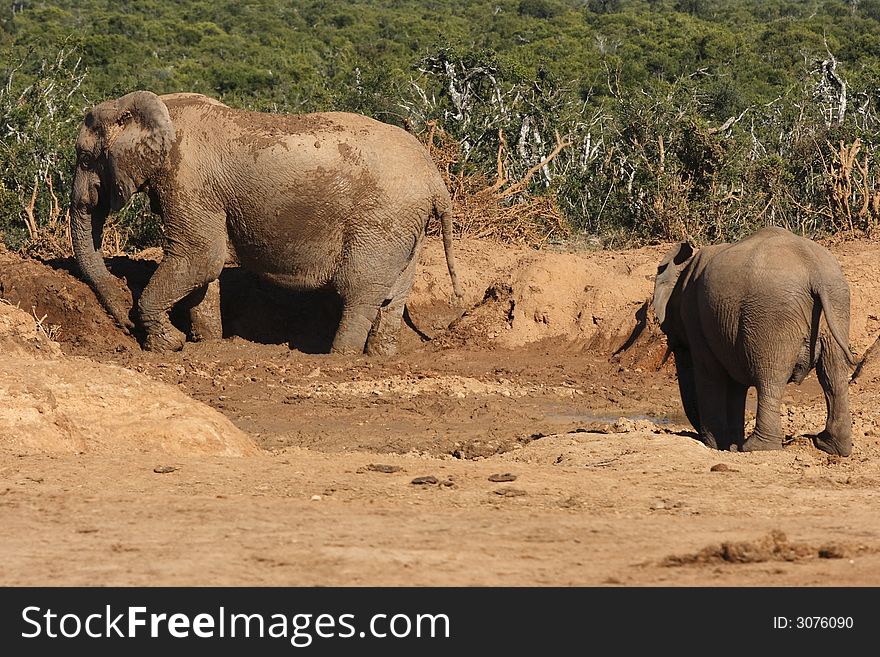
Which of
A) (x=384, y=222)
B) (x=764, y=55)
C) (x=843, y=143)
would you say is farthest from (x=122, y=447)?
(x=764, y=55)

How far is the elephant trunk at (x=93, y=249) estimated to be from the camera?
45.7ft

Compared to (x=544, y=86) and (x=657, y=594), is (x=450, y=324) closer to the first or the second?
(x=544, y=86)

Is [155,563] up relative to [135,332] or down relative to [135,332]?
up

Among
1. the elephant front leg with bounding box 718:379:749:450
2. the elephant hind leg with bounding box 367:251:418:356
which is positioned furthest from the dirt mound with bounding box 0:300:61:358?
the elephant front leg with bounding box 718:379:749:450

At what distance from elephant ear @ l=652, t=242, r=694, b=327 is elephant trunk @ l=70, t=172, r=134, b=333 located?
584cm

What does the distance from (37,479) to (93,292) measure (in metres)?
7.03

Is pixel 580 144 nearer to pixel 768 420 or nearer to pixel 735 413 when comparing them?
pixel 735 413

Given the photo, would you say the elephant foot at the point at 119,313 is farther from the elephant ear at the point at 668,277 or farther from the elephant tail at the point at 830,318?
the elephant tail at the point at 830,318

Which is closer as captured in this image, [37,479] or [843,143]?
[37,479]

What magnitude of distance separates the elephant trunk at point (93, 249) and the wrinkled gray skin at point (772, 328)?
6.39 m

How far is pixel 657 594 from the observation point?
5.18m

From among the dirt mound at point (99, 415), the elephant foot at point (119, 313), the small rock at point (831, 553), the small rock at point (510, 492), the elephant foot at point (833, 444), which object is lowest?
the elephant foot at point (119, 313)

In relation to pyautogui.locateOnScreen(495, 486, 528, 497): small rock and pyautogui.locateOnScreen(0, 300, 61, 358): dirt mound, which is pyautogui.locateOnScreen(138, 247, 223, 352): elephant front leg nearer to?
pyautogui.locateOnScreen(0, 300, 61, 358): dirt mound

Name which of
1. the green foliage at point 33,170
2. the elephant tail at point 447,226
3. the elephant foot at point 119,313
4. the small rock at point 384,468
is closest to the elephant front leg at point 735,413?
the small rock at point 384,468
